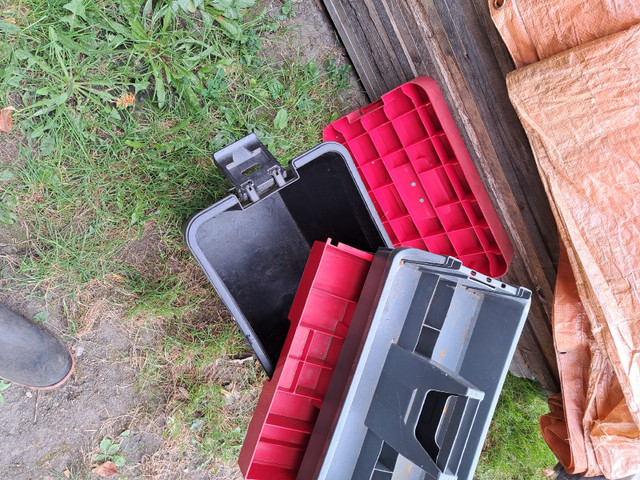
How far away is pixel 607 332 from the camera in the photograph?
5.28 feet

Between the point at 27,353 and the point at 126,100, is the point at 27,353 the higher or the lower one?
the lower one

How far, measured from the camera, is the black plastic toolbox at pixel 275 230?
170cm

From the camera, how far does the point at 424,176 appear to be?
2.04 metres

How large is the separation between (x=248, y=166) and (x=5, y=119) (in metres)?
1.18

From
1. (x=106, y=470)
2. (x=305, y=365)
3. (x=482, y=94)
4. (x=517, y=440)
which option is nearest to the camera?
(x=305, y=365)

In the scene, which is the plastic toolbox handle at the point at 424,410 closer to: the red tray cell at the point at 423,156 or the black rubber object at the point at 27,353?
the red tray cell at the point at 423,156

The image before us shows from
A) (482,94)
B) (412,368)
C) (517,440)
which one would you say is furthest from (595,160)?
(517,440)

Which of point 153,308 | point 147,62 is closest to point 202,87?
point 147,62

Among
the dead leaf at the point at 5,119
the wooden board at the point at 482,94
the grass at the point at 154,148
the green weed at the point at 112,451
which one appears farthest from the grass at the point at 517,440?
the dead leaf at the point at 5,119

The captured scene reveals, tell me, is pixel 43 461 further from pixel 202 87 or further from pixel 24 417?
pixel 202 87

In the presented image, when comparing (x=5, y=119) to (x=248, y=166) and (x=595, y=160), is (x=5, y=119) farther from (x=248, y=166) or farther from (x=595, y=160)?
(x=595, y=160)

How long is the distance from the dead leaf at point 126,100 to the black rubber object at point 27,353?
1.06m

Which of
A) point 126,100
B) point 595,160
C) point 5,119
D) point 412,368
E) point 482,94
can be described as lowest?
point 412,368

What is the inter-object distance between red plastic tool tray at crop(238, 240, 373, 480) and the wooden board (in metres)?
0.75
